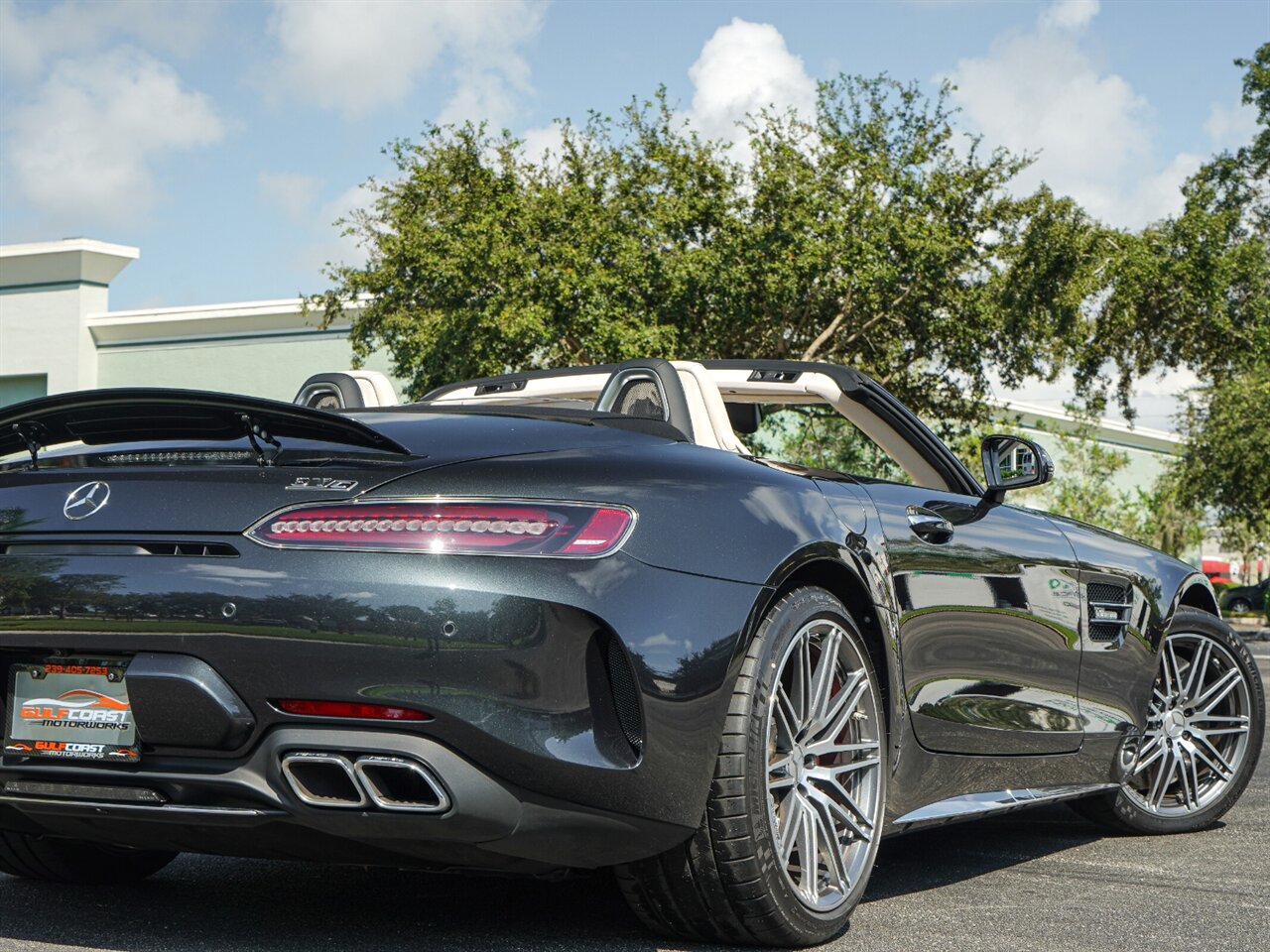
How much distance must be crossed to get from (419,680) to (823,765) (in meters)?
1.20

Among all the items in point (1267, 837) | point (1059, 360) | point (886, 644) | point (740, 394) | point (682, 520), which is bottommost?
point (1267, 837)

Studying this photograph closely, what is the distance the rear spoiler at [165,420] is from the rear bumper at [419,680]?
328mm

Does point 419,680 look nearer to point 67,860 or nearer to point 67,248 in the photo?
point 67,860

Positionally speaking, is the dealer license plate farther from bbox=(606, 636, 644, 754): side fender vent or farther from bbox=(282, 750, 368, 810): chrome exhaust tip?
bbox=(606, 636, 644, 754): side fender vent

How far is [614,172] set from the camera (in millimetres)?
23734

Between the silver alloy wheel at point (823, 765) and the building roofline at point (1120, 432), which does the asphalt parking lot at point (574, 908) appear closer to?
the silver alloy wheel at point (823, 765)

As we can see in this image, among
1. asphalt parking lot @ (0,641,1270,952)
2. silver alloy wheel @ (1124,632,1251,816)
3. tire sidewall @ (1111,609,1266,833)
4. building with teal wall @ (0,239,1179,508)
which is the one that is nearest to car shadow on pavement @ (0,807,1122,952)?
asphalt parking lot @ (0,641,1270,952)

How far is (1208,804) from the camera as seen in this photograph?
Answer: 5.65 m

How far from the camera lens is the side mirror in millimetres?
4746

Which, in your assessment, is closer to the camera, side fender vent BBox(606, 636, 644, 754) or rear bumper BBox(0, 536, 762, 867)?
rear bumper BBox(0, 536, 762, 867)

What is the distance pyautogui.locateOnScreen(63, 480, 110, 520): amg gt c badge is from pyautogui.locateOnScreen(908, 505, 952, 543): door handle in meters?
1.96

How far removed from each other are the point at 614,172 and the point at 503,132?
5.61 feet

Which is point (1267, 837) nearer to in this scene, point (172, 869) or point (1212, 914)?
point (1212, 914)

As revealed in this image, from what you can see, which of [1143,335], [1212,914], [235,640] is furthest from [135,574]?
[1143,335]
